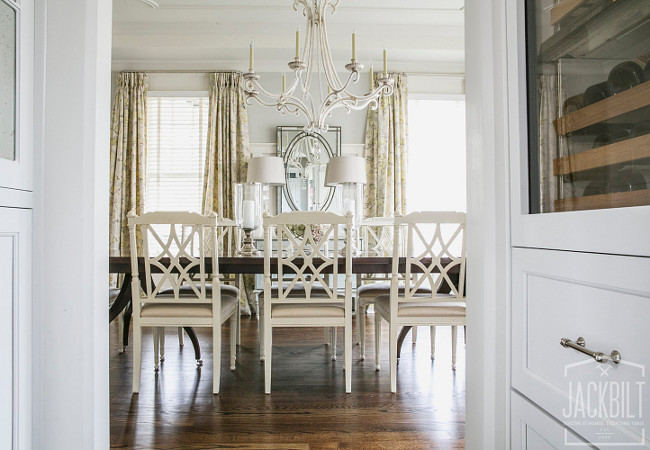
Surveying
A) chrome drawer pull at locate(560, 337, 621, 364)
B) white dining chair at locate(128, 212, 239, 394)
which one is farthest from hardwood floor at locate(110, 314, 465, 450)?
chrome drawer pull at locate(560, 337, 621, 364)

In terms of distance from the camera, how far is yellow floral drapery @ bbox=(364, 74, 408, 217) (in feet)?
15.9

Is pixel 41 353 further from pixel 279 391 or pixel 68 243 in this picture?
pixel 279 391

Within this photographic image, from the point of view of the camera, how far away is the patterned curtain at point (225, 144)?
4.82 metres

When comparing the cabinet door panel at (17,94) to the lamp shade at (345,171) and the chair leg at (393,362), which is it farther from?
the lamp shade at (345,171)

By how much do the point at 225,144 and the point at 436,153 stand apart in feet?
8.28

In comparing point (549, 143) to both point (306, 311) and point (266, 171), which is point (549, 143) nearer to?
point (306, 311)

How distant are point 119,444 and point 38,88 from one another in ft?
4.53

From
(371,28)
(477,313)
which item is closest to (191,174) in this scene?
(371,28)

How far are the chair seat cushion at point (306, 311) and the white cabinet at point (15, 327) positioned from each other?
4.51ft

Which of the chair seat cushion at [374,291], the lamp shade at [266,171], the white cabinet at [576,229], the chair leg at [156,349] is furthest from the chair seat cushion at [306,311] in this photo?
the lamp shade at [266,171]

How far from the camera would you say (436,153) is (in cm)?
509

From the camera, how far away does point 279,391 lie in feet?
7.42

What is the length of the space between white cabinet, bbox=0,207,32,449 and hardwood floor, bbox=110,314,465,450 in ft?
2.64

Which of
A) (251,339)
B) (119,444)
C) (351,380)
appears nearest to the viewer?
(119,444)
